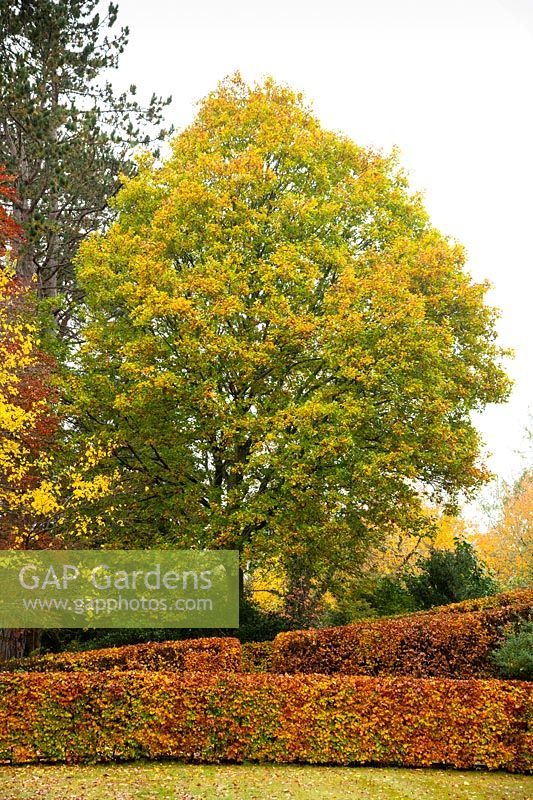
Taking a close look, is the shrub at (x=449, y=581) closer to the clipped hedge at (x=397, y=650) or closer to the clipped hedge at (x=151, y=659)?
the clipped hedge at (x=397, y=650)

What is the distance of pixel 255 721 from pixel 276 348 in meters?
7.64

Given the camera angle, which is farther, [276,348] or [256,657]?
[276,348]

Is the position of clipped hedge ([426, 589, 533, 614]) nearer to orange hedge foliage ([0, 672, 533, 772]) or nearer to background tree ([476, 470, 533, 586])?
orange hedge foliage ([0, 672, 533, 772])

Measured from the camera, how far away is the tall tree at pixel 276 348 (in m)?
14.2

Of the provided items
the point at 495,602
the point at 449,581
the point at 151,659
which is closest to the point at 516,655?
the point at 495,602

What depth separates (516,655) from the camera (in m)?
11.0

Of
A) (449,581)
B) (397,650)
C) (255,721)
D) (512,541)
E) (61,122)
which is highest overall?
(61,122)

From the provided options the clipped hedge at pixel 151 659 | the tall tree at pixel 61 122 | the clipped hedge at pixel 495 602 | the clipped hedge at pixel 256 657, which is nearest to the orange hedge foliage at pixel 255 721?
the clipped hedge at pixel 151 659

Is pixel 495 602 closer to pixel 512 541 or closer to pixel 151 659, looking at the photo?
pixel 151 659

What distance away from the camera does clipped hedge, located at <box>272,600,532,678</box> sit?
11875 millimetres

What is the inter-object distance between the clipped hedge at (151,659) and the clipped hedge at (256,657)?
748 millimetres

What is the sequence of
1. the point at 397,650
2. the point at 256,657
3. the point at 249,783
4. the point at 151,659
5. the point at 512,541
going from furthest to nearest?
the point at 512,541
the point at 256,657
the point at 397,650
the point at 151,659
the point at 249,783

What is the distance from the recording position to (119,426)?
51.4 ft

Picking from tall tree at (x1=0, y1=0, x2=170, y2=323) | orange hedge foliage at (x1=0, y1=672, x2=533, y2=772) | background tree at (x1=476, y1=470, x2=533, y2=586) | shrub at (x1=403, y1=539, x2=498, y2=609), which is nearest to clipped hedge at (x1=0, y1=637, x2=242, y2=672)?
orange hedge foliage at (x1=0, y1=672, x2=533, y2=772)
